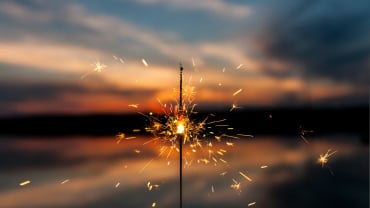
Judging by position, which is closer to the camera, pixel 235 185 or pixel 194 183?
pixel 235 185

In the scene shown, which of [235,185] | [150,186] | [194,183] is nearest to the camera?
[235,185]

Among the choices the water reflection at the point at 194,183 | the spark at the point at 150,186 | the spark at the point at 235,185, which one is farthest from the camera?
the spark at the point at 150,186

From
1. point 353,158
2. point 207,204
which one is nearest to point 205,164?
point 207,204

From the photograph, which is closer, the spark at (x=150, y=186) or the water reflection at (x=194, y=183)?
the water reflection at (x=194, y=183)

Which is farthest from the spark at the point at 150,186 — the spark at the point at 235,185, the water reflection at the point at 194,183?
the spark at the point at 235,185

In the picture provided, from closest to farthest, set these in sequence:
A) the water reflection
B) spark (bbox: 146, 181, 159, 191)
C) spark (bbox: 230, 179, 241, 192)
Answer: the water reflection
spark (bbox: 230, 179, 241, 192)
spark (bbox: 146, 181, 159, 191)

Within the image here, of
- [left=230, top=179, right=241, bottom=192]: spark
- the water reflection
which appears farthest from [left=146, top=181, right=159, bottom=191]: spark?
[left=230, top=179, right=241, bottom=192]: spark

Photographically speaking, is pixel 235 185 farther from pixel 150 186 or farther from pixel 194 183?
pixel 150 186

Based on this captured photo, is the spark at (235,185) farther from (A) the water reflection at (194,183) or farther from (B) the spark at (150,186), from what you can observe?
(B) the spark at (150,186)

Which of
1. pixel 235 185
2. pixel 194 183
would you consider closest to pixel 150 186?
pixel 194 183

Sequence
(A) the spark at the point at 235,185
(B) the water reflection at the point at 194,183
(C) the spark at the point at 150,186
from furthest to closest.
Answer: (C) the spark at the point at 150,186 → (A) the spark at the point at 235,185 → (B) the water reflection at the point at 194,183

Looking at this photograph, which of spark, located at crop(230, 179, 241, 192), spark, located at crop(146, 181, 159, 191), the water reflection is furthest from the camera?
spark, located at crop(146, 181, 159, 191)

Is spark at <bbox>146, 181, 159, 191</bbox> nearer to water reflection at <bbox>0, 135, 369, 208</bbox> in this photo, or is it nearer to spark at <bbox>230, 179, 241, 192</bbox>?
water reflection at <bbox>0, 135, 369, 208</bbox>
